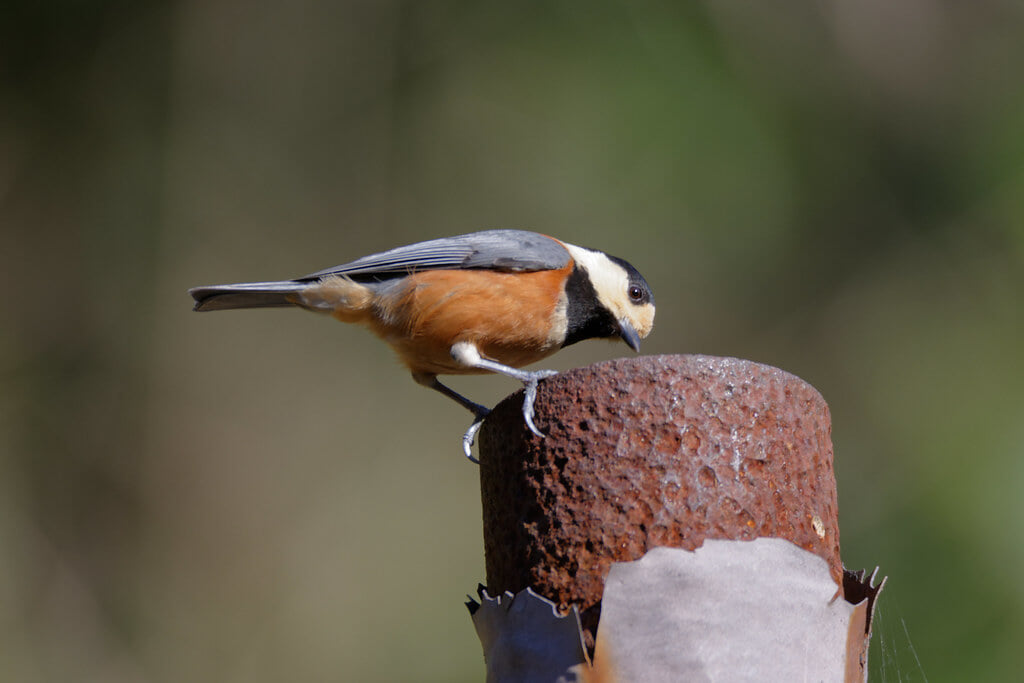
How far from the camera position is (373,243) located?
6840 mm

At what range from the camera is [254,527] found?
6.21m

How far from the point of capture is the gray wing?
3.56m

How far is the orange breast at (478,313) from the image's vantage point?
3.44m

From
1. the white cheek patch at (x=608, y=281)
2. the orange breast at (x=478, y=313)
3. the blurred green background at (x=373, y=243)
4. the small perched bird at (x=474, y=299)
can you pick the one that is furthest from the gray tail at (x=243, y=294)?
the blurred green background at (x=373, y=243)

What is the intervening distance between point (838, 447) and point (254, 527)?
3.41m

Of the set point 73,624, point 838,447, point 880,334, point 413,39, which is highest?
point 413,39

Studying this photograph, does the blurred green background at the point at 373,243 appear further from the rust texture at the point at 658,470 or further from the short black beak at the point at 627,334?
the rust texture at the point at 658,470

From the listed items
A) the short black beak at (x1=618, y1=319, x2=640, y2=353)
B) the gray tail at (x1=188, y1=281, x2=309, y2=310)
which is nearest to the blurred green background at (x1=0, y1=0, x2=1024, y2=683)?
the short black beak at (x1=618, y1=319, x2=640, y2=353)

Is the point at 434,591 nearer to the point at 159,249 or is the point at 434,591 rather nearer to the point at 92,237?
the point at 159,249

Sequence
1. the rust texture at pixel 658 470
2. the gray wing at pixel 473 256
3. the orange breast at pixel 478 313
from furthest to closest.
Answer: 1. the gray wing at pixel 473 256
2. the orange breast at pixel 478 313
3. the rust texture at pixel 658 470

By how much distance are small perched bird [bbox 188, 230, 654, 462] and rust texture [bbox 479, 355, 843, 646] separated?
1563 millimetres

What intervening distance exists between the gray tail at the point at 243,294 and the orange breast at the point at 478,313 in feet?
1.15

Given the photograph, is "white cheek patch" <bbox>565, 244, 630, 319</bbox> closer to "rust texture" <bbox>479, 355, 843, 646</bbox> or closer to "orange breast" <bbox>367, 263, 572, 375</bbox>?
"orange breast" <bbox>367, 263, 572, 375</bbox>

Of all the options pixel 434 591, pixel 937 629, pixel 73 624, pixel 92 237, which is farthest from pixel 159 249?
pixel 937 629
